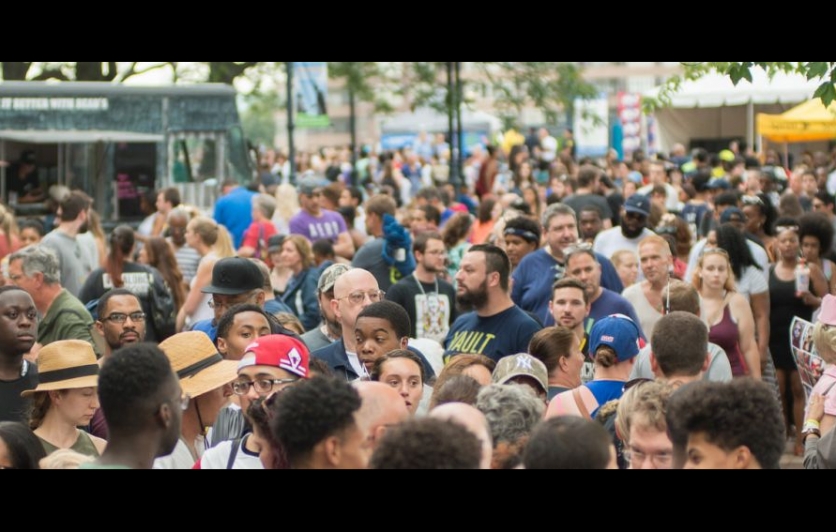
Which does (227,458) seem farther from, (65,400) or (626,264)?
(626,264)

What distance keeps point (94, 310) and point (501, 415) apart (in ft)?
17.7

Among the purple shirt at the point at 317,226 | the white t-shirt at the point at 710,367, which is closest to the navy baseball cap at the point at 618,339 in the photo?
the white t-shirt at the point at 710,367

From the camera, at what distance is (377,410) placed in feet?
14.8

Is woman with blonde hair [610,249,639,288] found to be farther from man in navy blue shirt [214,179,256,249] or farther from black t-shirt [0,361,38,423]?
man in navy blue shirt [214,179,256,249]

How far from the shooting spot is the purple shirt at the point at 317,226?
1390 centimetres

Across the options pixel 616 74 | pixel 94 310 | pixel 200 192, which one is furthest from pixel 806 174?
pixel 616 74

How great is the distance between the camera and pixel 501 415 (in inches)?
201

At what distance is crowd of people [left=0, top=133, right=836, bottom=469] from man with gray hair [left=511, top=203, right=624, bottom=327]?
0.06 ft

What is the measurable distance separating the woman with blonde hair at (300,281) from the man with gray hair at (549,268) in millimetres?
1720

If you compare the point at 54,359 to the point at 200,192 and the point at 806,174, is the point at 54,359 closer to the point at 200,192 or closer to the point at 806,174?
the point at 806,174

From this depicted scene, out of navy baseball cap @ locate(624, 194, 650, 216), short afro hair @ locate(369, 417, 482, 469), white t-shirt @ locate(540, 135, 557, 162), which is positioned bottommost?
short afro hair @ locate(369, 417, 482, 469)

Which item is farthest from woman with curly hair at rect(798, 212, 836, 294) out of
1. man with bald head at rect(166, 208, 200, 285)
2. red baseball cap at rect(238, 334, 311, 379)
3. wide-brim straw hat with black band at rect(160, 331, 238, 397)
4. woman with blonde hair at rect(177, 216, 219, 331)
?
red baseball cap at rect(238, 334, 311, 379)

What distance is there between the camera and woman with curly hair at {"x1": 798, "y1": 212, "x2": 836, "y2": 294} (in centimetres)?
1105

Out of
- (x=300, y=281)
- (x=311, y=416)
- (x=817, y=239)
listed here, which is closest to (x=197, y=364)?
(x=311, y=416)
